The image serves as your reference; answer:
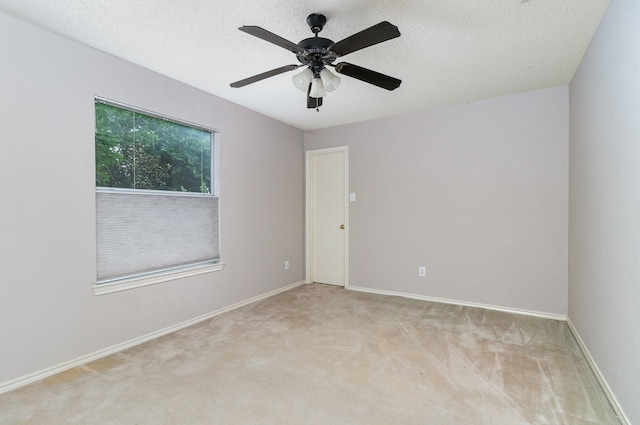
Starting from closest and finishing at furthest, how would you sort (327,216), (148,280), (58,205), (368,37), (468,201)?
(368,37) → (58,205) → (148,280) → (468,201) → (327,216)

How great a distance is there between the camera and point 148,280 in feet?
8.77

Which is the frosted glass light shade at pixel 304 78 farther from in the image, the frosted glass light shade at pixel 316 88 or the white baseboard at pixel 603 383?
the white baseboard at pixel 603 383

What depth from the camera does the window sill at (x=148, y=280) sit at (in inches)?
93.5

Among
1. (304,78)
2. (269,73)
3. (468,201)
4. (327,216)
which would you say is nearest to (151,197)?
(269,73)

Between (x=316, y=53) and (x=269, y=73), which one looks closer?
(x=316, y=53)

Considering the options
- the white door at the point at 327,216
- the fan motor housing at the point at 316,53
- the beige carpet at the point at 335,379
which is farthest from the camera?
the white door at the point at 327,216

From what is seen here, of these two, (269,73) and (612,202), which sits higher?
(269,73)

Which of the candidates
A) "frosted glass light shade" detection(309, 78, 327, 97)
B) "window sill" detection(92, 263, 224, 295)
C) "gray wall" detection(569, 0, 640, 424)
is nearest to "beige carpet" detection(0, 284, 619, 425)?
"gray wall" detection(569, 0, 640, 424)

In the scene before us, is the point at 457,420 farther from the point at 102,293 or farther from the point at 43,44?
the point at 43,44

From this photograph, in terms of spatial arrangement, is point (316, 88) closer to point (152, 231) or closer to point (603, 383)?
point (152, 231)

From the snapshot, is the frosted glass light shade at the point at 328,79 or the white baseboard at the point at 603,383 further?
the frosted glass light shade at the point at 328,79

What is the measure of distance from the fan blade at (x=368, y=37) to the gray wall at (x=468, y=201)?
2.36 metres

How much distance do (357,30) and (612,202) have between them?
6.41ft

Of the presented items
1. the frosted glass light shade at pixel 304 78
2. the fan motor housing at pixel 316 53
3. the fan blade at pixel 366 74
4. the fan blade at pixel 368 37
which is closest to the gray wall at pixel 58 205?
the frosted glass light shade at pixel 304 78
